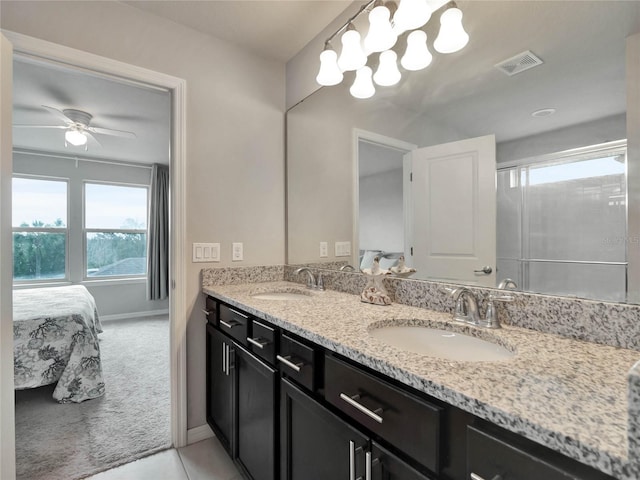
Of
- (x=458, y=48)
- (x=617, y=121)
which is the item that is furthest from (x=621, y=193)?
(x=458, y=48)

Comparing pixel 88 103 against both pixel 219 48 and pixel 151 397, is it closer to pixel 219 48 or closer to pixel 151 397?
pixel 219 48

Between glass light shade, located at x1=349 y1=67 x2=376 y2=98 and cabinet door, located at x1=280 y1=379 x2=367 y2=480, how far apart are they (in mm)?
1458

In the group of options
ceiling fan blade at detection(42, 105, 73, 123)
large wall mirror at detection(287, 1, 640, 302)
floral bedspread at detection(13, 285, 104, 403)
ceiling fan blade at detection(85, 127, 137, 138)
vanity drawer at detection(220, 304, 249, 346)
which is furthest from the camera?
ceiling fan blade at detection(85, 127, 137, 138)

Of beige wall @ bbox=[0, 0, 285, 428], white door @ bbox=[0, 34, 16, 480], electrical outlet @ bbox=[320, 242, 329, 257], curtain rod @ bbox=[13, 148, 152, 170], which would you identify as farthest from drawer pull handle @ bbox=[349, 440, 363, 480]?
curtain rod @ bbox=[13, 148, 152, 170]

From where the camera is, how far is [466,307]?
1.13 m

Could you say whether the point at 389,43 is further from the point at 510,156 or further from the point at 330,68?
the point at 510,156

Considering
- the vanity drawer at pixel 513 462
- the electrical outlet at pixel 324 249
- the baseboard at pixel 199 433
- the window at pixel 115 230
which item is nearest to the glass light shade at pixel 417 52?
the electrical outlet at pixel 324 249

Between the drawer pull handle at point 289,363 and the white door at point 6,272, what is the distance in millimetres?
1156

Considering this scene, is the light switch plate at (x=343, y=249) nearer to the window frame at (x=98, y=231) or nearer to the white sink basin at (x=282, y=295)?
the white sink basin at (x=282, y=295)

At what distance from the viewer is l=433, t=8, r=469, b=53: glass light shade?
123 cm

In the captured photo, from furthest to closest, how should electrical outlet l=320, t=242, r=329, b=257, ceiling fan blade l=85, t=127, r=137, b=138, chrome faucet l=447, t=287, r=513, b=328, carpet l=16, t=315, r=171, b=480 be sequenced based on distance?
ceiling fan blade l=85, t=127, r=137, b=138 → electrical outlet l=320, t=242, r=329, b=257 → carpet l=16, t=315, r=171, b=480 → chrome faucet l=447, t=287, r=513, b=328

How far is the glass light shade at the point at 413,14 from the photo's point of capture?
50.4 inches

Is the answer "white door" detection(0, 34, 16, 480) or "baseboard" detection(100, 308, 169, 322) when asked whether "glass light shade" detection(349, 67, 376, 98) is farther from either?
"baseboard" detection(100, 308, 169, 322)

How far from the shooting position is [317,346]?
0.98m
